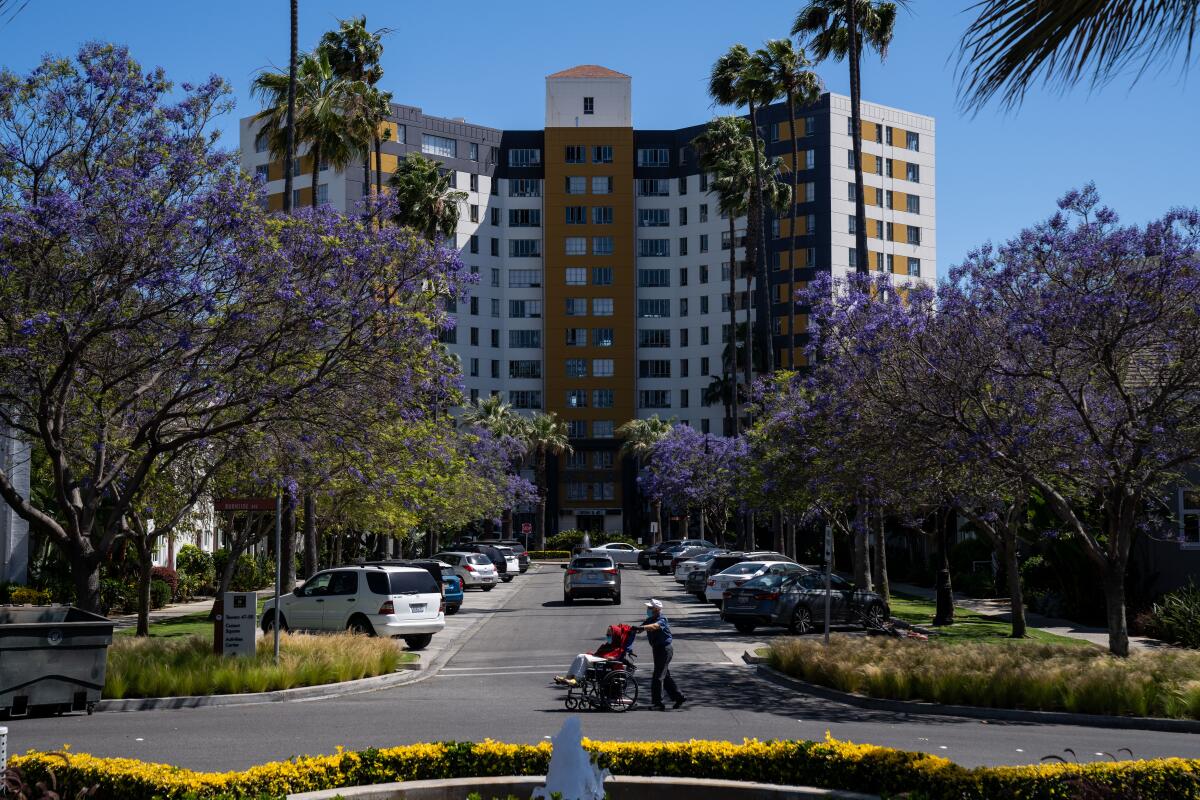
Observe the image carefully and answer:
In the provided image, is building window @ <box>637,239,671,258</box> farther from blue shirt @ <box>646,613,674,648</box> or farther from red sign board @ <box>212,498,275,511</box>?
blue shirt @ <box>646,613,674,648</box>

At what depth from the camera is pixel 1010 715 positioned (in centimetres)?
1661

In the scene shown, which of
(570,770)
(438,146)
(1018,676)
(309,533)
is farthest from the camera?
(438,146)

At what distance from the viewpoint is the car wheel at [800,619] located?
2878cm

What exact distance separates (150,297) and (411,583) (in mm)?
9544

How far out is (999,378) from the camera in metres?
21.4

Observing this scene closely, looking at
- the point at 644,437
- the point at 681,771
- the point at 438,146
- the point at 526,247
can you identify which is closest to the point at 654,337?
the point at 526,247

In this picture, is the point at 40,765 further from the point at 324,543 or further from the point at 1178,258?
the point at 324,543

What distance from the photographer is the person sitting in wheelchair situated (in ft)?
54.3

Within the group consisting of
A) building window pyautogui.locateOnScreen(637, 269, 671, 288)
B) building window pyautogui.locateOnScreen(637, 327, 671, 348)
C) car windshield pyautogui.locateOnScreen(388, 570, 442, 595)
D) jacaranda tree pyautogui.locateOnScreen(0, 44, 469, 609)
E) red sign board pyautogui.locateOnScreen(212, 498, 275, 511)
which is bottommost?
car windshield pyautogui.locateOnScreen(388, 570, 442, 595)

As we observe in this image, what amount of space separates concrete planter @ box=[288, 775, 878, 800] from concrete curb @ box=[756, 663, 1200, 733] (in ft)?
25.1

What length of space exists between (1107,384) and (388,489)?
14.9 metres

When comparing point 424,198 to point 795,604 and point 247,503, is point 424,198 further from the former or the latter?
point 247,503

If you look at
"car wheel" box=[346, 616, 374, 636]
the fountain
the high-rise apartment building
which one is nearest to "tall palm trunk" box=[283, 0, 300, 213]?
"car wheel" box=[346, 616, 374, 636]

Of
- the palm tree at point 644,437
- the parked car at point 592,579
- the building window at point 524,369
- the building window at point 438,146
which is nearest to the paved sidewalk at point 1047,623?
A: the parked car at point 592,579
